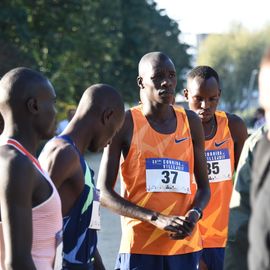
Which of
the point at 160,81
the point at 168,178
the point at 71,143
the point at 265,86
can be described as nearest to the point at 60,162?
the point at 71,143

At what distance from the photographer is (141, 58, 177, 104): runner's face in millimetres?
5004

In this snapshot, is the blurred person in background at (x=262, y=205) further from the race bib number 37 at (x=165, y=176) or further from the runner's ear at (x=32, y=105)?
the race bib number 37 at (x=165, y=176)

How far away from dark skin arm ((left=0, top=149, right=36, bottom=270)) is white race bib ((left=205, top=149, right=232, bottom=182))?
276 cm

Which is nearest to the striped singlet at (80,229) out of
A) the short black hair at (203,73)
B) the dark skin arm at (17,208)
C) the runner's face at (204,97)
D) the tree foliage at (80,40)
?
the dark skin arm at (17,208)

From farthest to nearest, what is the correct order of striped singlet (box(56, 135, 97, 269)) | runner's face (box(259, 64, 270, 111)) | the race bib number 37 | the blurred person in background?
the race bib number 37
striped singlet (box(56, 135, 97, 269))
runner's face (box(259, 64, 270, 111))
the blurred person in background

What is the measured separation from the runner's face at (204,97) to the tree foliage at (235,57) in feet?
245

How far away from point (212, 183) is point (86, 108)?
1.87 meters

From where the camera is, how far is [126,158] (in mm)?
4875

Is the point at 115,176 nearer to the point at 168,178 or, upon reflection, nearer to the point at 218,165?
the point at 168,178

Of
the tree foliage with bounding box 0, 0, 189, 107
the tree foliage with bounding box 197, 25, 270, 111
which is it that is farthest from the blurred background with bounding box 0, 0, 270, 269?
the tree foliage with bounding box 197, 25, 270, 111

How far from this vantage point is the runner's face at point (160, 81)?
16.4ft

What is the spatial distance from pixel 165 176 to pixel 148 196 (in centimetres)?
16

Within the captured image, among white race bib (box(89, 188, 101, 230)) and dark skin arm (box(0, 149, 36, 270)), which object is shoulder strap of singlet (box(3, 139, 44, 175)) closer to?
dark skin arm (box(0, 149, 36, 270))

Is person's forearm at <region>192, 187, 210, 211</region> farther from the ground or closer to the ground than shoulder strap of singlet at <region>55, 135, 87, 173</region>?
closer to the ground
